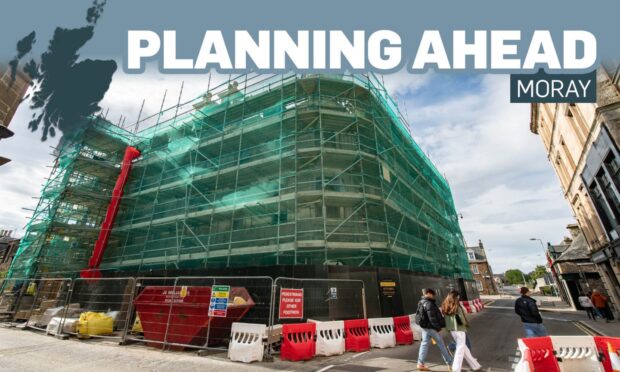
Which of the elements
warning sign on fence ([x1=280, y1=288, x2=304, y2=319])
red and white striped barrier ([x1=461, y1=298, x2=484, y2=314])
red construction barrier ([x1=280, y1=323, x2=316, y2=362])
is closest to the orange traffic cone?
red construction barrier ([x1=280, y1=323, x2=316, y2=362])

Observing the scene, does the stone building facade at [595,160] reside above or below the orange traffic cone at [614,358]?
above

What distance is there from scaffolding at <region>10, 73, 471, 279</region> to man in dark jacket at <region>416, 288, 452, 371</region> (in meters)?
6.17

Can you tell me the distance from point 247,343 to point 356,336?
334cm

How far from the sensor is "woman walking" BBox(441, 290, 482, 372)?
5738mm

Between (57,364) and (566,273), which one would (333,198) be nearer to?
(57,364)

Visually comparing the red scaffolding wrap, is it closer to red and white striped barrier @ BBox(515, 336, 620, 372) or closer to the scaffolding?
the scaffolding

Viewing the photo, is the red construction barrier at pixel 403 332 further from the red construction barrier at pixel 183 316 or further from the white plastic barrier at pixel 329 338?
the red construction barrier at pixel 183 316

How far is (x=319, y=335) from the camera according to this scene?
755 cm

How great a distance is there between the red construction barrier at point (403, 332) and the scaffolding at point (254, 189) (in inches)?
131

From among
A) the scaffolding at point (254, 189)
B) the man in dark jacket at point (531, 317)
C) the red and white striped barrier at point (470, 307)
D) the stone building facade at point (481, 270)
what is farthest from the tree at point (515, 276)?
the man in dark jacket at point (531, 317)

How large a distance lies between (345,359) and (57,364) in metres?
6.84

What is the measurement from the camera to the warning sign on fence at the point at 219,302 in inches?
293

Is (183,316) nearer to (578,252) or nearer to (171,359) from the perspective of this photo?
(171,359)

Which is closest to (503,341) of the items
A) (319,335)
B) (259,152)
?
(319,335)
